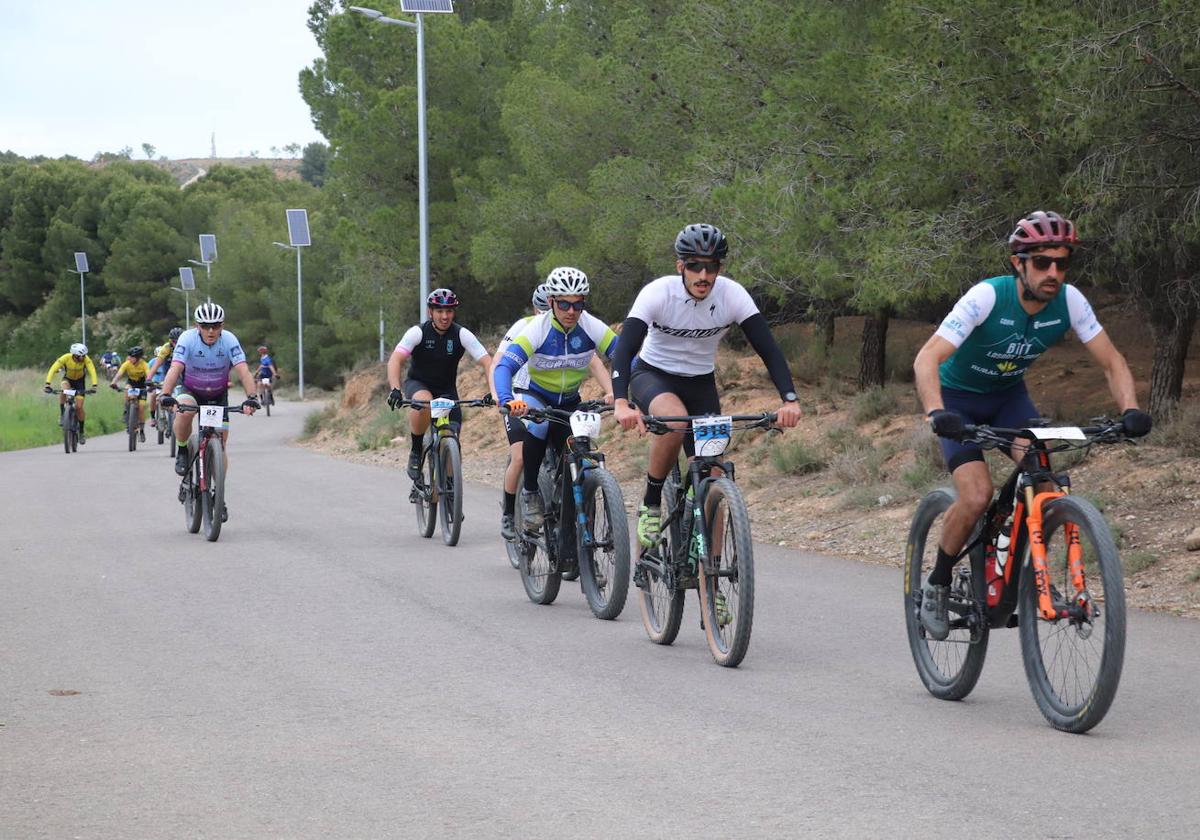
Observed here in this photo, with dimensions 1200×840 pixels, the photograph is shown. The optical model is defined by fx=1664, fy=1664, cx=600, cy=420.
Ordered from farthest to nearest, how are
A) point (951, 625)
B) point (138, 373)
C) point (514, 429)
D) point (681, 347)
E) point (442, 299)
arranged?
point (138, 373) → point (442, 299) → point (514, 429) → point (681, 347) → point (951, 625)

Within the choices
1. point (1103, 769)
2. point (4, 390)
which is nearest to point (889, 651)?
point (1103, 769)

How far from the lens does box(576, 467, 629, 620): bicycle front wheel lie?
31.5 feet

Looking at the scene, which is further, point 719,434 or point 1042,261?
point 719,434

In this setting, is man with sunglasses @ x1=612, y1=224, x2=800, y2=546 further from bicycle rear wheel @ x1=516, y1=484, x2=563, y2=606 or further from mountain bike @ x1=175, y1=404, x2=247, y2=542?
mountain bike @ x1=175, y1=404, x2=247, y2=542

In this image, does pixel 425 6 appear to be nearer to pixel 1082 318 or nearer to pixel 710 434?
pixel 710 434

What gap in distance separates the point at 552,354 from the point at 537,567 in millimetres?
1460

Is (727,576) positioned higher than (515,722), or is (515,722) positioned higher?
(727,576)

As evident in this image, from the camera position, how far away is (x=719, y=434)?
27.6 feet

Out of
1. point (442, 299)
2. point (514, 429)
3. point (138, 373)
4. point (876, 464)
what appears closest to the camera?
point (514, 429)

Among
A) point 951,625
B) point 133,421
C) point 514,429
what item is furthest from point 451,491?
point 133,421

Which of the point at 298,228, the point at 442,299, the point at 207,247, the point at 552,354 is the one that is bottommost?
the point at 552,354

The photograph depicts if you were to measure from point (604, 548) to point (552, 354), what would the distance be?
6.09 ft

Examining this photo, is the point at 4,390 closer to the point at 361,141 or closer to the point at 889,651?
the point at 361,141

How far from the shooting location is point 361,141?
3831 centimetres
